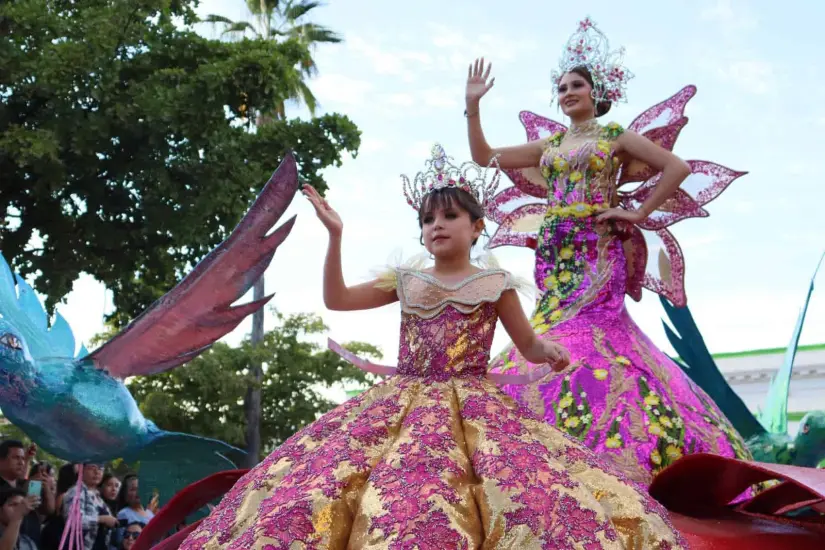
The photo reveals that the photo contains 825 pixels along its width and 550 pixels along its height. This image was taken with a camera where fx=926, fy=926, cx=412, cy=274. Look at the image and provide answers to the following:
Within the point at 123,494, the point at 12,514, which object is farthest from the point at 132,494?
the point at 12,514

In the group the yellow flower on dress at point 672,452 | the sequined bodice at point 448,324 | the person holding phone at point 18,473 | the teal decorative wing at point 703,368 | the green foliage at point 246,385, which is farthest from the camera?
the green foliage at point 246,385

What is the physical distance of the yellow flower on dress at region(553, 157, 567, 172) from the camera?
14.0 ft

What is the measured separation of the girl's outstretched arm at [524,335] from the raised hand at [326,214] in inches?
23.2

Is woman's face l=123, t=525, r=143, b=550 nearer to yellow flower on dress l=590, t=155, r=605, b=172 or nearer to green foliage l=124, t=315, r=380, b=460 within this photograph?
yellow flower on dress l=590, t=155, r=605, b=172

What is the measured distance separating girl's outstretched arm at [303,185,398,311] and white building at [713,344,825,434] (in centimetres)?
1244

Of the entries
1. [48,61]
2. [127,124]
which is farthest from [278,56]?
[48,61]

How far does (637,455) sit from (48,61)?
787cm

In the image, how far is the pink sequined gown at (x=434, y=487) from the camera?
2.25 metres

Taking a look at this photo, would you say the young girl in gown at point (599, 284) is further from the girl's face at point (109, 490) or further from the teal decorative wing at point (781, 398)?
the girl's face at point (109, 490)

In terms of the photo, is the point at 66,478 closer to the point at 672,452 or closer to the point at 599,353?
the point at 599,353

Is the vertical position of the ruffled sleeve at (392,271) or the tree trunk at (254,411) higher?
the tree trunk at (254,411)

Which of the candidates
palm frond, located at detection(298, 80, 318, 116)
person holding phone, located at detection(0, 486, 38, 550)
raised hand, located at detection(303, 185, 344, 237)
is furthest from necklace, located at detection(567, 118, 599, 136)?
palm frond, located at detection(298, 80, 318, 116)

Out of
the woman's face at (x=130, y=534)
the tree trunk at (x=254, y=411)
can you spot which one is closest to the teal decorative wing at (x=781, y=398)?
the woman's face at (x=130, y=534)

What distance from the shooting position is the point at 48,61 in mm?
9312
